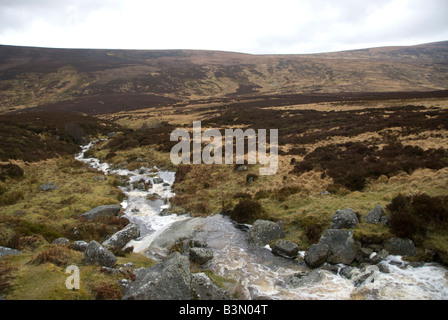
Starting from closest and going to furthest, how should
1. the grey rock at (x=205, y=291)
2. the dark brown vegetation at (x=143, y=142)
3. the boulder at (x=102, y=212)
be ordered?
the grey rock at (x=205, y=291) < the boulder at (x=102, y=212) < the dark brown vegetation at (x=143, y=142)

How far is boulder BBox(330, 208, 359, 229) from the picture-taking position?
→ 12.5 meters

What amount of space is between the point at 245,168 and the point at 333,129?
1780 centimetres

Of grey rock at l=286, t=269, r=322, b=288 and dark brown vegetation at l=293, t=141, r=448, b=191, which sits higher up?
dark brown vegetation at l=293, t=141, r=448, b=191

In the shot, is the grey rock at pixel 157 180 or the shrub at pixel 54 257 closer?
the shrub at pixel 54 257

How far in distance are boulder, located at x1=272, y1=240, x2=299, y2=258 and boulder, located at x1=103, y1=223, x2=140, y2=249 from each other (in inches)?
315

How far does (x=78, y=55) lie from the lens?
631 feet

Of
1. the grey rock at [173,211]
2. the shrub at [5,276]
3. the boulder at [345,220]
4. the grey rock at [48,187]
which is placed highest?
the boulder at [345,220]

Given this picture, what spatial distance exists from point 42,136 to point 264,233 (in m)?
37.4

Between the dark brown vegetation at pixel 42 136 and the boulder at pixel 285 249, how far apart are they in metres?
23.8

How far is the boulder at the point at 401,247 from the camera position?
1033 centimetres

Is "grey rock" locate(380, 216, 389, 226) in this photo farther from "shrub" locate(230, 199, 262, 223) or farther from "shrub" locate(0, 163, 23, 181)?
"shrub" locate(0, 163, 23, 181)

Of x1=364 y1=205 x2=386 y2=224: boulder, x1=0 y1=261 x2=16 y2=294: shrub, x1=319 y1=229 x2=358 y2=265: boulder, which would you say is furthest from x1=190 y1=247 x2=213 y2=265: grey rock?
x1=364 y1=205 x2=386 y2=224: boulder

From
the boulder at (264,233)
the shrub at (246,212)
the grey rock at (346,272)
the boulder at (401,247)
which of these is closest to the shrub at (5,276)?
the boulder at (264,233)

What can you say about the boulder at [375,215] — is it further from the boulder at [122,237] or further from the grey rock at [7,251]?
the grey rock at [7,251]
